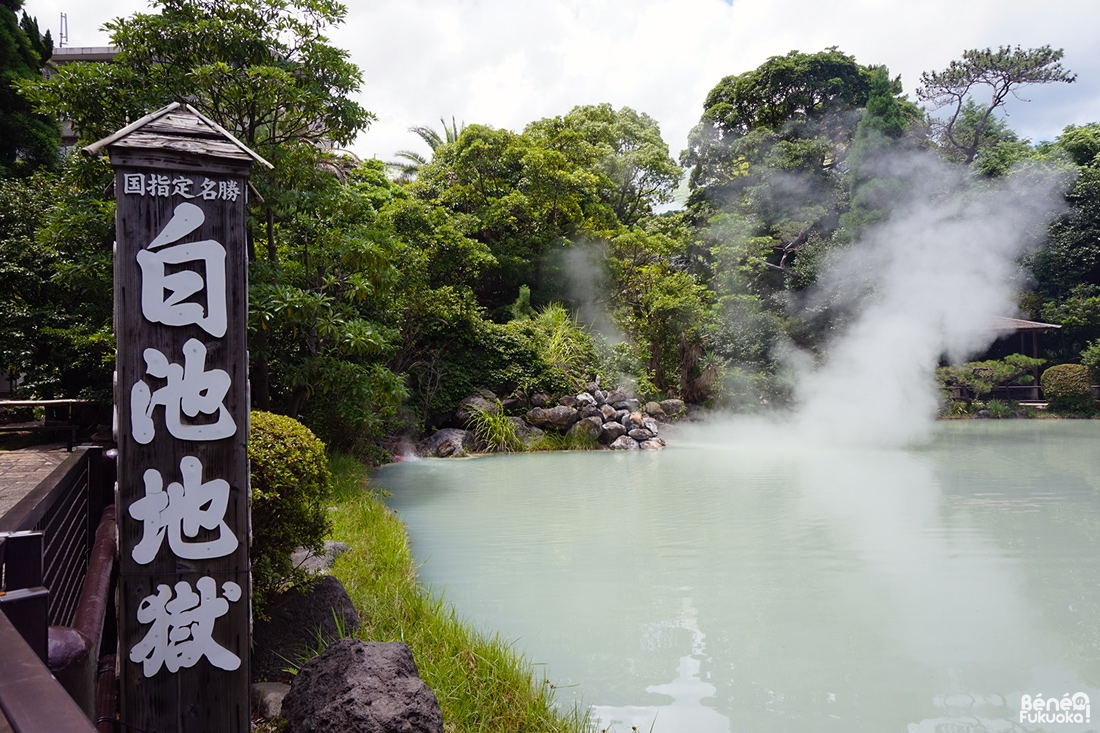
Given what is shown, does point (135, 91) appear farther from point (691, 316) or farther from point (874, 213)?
point (874, 213)

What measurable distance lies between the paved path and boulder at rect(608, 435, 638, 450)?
794 centimetres

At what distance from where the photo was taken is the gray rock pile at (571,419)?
39.0 ft

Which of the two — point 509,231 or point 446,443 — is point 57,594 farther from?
point 509,231

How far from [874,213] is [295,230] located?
1624 cm

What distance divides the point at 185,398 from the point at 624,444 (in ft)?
33.3

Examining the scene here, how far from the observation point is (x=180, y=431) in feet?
7.41

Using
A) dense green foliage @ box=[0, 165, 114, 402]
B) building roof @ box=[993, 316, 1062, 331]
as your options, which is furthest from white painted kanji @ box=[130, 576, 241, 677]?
building roof @ box=[993, 316, 1062, 331]

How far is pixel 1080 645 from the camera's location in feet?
11.4

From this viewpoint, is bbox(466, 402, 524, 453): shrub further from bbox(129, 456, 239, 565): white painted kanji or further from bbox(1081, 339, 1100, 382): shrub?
bbox(1081, 339, 1100, 382): shrub

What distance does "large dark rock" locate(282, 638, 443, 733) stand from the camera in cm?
216

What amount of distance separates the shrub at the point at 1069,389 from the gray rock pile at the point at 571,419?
39.1ft

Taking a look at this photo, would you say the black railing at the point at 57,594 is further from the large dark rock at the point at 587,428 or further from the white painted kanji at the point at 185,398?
the large dark rock at the point at 587,428

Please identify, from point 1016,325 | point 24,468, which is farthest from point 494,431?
point 1016,325

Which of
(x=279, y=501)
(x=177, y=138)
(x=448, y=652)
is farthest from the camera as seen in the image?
(x=279, y=501)
